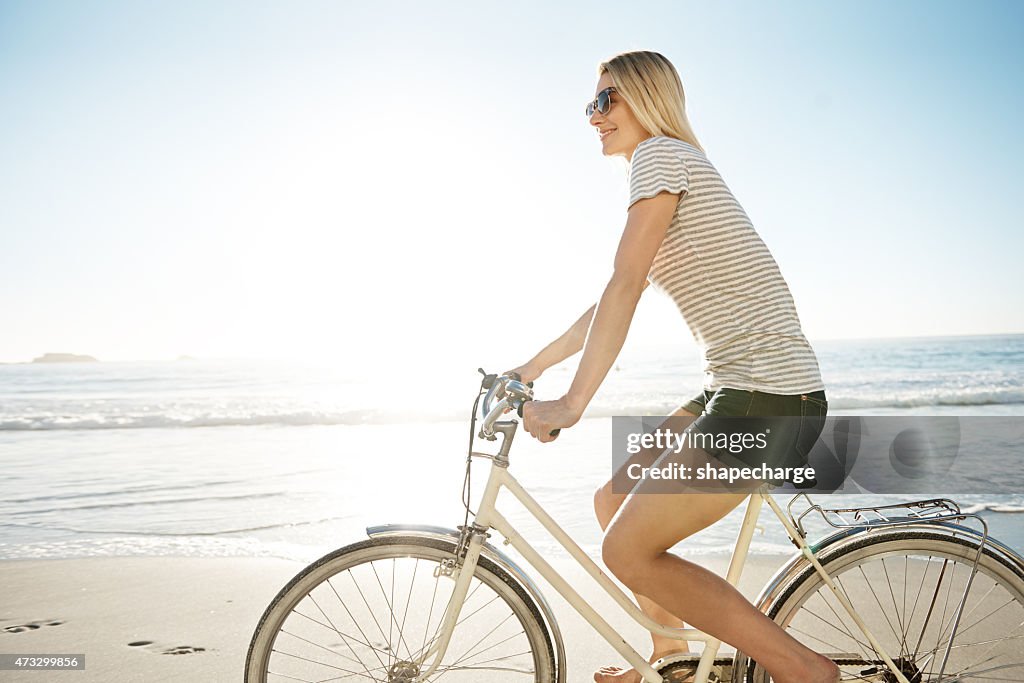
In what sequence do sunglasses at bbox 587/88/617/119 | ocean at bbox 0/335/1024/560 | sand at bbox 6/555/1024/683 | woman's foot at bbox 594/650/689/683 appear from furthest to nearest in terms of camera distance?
ocean at bbox 0/335/1024/560 → sand at bbox 6/555/1024/683 → woman's foot at bbox 594/650/689/683 → sunglasses at bbox 587/88/617/119

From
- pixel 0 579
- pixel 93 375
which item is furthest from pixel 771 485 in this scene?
pixel 93 375

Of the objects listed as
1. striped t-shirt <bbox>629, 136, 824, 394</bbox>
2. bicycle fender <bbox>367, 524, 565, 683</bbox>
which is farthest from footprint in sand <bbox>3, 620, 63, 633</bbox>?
striped t-shirt <bbox>629, 136, 824, 394</bbox>

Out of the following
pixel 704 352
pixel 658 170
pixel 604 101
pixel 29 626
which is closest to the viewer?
pixel 658 170

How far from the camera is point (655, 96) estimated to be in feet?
6.50

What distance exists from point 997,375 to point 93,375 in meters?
36.9

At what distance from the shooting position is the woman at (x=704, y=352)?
6.01ft

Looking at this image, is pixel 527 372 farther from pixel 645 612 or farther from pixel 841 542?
pixel 841 542

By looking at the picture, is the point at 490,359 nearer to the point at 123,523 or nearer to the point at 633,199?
the point at 123,523

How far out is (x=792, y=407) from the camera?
1.87m

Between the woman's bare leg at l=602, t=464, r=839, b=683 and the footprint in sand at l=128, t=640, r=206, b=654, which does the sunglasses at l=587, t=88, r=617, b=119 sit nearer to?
the woman's bare leg at l=602, t=464, r=839, b=683

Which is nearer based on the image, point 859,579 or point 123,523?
point 859,579

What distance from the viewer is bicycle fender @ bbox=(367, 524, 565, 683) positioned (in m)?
2.02

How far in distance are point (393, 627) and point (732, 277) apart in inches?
109

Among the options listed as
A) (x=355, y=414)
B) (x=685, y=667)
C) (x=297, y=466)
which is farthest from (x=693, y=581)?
(x=355, y=414)
